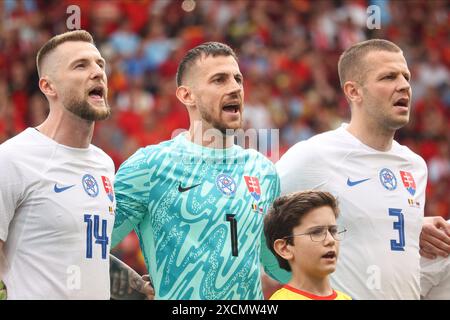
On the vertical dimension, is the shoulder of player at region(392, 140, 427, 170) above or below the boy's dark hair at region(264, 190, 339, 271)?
above

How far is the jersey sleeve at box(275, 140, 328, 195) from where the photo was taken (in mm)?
6219

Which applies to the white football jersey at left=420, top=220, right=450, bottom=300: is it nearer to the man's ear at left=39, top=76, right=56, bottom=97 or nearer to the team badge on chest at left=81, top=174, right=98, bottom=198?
the team badge on chest at left=81, top=174, right=98, bottom=198

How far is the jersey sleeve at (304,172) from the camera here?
6.22 metres

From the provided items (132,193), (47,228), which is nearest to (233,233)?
(132,193)

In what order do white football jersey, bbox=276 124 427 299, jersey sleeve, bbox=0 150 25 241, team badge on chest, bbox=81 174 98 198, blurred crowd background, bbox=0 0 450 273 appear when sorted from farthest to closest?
blurred crowd background, bbox=0 0 450 273, white football jersey, bbox=276 124 427 299, team badge on chest, bbox=81 174 98 198, jersey sleeve, bbox=0 150 25 241

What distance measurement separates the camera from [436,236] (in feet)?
21.2

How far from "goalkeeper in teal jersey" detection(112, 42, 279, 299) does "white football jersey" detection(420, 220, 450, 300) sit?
3.27 feet

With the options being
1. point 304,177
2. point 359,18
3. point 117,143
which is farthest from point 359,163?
point 359,18

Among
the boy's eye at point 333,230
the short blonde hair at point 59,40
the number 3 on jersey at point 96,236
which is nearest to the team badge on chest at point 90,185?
the number 3 on jersey at point 96,236

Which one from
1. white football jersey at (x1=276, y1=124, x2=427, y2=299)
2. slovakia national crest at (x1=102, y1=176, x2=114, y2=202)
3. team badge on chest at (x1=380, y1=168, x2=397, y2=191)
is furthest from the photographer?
team badge on chest at (x1=380, y1=168, x2=397, y2=191)

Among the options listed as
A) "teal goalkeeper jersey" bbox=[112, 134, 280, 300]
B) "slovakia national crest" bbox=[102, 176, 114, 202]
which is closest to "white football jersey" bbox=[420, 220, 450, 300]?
"teal goalkeeper jersey" bbox=[112, 134, 280, 300]

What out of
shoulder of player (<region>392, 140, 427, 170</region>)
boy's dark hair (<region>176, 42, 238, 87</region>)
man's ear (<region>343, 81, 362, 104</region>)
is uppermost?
boy's dark hair (<region>176, 42, 238, 87</region>)

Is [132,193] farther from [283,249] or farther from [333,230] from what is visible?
[333,230]

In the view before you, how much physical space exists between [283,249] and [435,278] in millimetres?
1364
